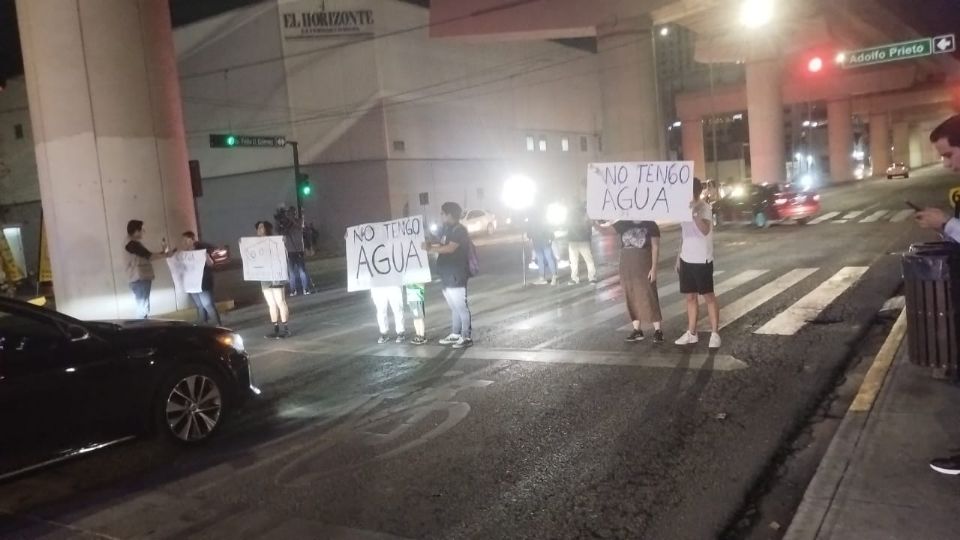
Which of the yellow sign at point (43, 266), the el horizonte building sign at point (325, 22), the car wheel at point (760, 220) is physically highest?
the el horizonte building sign at point (325, 22)

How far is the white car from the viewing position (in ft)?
132

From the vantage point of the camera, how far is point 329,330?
12391mm

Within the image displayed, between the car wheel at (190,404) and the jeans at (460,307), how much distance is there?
3612 millimetres

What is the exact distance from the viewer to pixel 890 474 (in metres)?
4.72

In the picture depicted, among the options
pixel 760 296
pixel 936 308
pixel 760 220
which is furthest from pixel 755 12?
pixel 936 308

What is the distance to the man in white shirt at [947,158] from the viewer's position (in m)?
5.21

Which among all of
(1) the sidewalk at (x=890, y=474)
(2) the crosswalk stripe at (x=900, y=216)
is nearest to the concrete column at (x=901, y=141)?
(2) the crosswalk stripe at (x=900, y=216)

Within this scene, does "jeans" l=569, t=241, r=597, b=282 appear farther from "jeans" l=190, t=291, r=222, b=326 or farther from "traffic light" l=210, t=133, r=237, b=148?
"traffic light" l=210, t=133, r=237, b=148

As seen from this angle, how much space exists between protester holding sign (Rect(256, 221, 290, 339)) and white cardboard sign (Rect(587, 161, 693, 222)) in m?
5.09

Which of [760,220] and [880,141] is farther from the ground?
[880,141]

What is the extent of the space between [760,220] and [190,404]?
2271 cm

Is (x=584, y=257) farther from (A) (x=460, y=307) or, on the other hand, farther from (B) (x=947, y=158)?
(B) (x=947, y=158)

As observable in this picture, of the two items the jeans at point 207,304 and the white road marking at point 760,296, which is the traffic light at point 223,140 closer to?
the jeans at point 207,304

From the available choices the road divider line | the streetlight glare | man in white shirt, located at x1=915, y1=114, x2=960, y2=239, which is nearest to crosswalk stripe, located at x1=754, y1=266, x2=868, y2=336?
the road divider line
